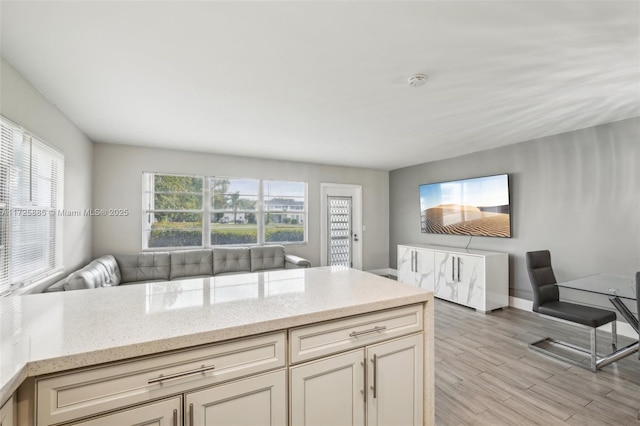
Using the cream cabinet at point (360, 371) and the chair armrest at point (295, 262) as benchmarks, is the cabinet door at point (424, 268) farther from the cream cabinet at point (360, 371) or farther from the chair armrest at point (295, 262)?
the cream cabinet at point (360, 371)

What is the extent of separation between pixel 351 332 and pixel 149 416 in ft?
2.74

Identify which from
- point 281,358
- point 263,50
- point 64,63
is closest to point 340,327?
point 281,358

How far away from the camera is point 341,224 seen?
244 inches

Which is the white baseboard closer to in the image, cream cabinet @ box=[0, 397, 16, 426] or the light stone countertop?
the light stone countertop

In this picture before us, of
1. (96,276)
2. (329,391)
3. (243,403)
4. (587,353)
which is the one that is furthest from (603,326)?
(96,276)

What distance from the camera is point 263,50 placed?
1916 millimetres

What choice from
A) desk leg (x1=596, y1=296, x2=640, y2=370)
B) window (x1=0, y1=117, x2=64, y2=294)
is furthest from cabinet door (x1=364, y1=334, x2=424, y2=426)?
window (x1=0, y1=117, x2=64, y2=294)

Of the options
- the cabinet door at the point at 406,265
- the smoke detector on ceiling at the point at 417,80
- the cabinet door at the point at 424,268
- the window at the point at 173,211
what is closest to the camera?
the smoke detector on ceiling at the point at 417,80

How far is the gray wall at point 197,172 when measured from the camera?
4.25 metres

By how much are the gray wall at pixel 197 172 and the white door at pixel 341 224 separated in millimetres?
118

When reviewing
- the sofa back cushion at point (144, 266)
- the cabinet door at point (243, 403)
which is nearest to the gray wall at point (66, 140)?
the sofa back cushion at point (144, 266)

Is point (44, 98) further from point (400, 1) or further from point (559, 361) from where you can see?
point (559, 361)

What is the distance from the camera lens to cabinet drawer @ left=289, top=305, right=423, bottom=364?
1251 millimetres

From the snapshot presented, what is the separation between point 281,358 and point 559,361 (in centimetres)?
290
